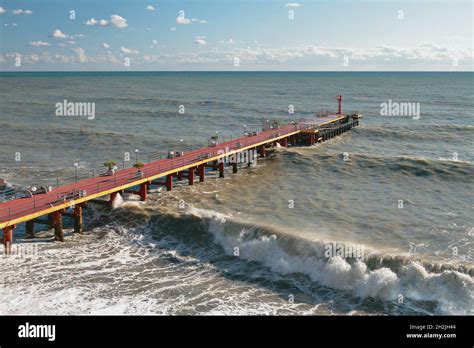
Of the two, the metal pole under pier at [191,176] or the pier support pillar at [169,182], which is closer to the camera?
the pier support pillar at [169,182]

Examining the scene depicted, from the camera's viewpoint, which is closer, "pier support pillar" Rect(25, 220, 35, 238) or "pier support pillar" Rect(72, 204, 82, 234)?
"pier support pillar" Rect(25, 220, 35, 238)

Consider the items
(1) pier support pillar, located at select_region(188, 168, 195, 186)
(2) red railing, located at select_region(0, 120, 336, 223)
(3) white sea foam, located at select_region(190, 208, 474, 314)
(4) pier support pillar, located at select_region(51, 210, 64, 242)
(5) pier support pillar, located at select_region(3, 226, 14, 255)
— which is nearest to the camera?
(3) white sea foam, located at select_region(190, 208, 474, 314)

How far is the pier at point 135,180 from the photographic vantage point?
28155 mm

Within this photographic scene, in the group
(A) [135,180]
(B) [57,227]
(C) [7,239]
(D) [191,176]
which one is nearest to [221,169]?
(D) [191,176]

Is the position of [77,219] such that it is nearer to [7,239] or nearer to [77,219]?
[77,219]

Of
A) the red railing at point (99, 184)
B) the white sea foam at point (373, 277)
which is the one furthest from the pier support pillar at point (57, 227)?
the white sea foam at point (373, 277)

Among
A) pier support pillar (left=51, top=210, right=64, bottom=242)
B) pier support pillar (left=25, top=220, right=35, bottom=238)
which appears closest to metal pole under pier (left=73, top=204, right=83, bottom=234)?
pier support pillar (left=51, top=210, right=64, bottom=242)

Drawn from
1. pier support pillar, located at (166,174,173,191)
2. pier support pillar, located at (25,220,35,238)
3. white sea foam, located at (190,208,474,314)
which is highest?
pier support pillar, located at (166,174,173,191)

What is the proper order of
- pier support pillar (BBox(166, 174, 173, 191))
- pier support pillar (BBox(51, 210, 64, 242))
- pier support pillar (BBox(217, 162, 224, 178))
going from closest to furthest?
pier support pillar (BBox(51, 210, 64, 242)), pier support pillar (BBox(166, 174, 173, 191)), pier support pillar (BBox(217, 162, 224, 178))

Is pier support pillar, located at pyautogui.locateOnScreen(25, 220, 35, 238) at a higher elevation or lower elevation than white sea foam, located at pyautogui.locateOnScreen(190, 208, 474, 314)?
higher

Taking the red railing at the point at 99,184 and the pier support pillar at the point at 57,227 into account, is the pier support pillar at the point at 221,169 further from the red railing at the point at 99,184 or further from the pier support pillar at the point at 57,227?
the pier support pillar at the point at 57,227

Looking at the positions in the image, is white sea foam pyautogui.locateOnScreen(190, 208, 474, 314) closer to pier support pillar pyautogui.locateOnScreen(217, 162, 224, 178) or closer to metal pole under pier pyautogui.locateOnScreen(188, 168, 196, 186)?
metal pole under pier pyautogui.locateOnScreen(188, 168, 196, 186)

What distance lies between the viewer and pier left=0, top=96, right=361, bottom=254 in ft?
92.4

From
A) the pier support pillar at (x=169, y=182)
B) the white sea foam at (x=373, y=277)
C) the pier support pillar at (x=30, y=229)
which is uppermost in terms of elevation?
the pier support pillar at (x=169, y=182)
